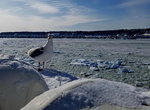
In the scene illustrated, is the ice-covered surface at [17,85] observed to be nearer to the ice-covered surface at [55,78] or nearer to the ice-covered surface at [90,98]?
the ice-covered surface at [90,98]

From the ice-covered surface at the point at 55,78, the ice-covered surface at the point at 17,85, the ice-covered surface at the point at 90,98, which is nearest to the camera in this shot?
the ice-covered surface at the point at 90,98

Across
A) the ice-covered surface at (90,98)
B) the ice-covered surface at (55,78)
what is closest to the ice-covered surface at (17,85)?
the ice-covered surface at (90,98)

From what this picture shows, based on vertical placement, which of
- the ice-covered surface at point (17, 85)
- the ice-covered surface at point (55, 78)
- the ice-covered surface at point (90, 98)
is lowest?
the ice-covered surface at point (55, 78)

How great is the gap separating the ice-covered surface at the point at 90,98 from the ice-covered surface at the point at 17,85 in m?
1.77

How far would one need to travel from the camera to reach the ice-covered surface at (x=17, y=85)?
390cm

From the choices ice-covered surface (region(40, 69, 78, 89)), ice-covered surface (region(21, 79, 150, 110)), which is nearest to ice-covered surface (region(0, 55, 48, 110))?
ice-covered surface (region(21, 79, 150, 110))

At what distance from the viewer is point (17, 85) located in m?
3.96

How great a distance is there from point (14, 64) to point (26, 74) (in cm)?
30

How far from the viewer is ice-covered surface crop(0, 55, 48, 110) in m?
3.90

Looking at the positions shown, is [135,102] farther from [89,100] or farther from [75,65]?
[75,65]

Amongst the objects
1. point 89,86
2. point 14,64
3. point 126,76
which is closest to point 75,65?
point 126,76

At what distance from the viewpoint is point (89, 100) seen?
6.94 feet

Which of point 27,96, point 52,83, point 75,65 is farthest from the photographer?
point 75,65

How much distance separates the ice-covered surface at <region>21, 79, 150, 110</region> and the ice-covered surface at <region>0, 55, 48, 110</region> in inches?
69.5
